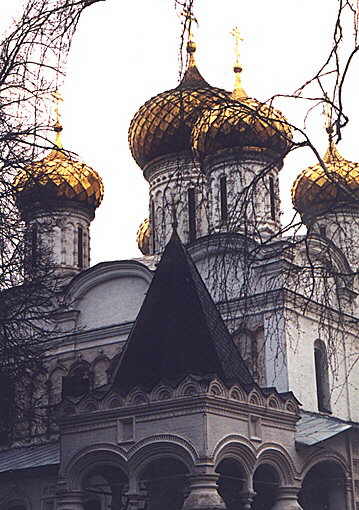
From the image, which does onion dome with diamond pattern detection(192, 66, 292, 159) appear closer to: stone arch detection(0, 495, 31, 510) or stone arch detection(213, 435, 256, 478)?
stone arch detection(213, 435, 256, 478)

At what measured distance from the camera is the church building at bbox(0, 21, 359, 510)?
6586 millimetres

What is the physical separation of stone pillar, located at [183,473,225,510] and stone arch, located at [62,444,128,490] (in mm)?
1192

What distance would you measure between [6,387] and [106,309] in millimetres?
8373

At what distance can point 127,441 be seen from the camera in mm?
11539

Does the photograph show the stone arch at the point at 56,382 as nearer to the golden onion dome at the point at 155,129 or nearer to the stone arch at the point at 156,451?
the golden onion dome at the point at 155,129

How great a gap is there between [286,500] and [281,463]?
17.8 inches

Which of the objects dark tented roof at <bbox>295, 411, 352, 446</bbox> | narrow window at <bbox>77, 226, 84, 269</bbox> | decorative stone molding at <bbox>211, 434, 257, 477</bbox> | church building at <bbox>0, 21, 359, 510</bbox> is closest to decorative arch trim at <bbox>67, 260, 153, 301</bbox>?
church building at <bbox>0, 21, 359, 510</bbox>

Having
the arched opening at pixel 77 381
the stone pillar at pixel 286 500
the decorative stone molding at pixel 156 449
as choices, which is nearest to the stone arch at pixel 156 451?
the decorative stone molding at pixel 156 449

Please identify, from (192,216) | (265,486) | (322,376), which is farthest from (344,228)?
(192,216)

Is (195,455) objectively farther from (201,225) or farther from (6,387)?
(201,225)

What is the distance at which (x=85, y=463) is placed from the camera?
11.9 meters

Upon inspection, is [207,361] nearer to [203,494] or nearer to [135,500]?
[203,494]

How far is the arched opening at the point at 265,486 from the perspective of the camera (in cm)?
1219

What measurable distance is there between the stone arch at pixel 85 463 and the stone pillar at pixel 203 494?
1192mm
